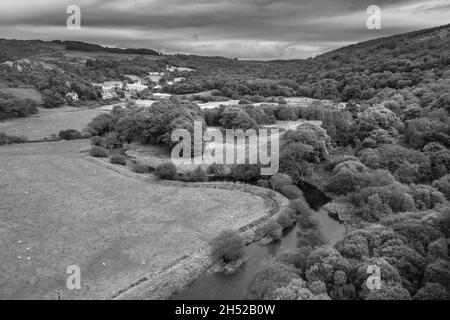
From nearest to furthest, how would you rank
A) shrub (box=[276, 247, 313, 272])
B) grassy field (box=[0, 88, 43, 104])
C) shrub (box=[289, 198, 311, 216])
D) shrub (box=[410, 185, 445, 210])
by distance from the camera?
shrub (box=[276, 247, 313, 272]) < shrub (box=[289, 198, 311, 216]) < shrub (box=[410, 185, 445, 210]) < grassy field (box=[0, 88, 43, 104])

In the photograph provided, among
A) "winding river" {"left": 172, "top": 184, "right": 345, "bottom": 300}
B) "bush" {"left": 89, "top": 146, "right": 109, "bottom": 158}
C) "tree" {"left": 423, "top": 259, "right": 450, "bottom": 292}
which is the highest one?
"bush" {"left": 89, "top": 146, "right": 109, "bottom": 158}

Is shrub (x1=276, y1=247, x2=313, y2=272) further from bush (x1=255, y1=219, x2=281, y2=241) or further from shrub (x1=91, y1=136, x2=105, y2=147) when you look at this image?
shrub (x1=91, y1=136, x2=105, y2=147)

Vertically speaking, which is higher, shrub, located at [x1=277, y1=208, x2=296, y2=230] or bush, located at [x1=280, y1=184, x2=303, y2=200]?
bush, located at [x1=280, y1=184, x2=303, y2=200]

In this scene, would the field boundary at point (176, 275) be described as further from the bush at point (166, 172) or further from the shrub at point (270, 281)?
the bush at point (166, 172)

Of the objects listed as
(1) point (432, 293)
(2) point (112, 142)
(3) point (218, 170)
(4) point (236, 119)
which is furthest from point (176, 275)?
(4) point (236, 119)

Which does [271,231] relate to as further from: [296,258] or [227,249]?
[296,258]

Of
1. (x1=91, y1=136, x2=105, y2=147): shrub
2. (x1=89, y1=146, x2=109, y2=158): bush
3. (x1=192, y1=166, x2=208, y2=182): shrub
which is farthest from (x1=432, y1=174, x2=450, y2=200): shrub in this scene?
(x1=91, y1=136, x2=105, y2=147): shrub

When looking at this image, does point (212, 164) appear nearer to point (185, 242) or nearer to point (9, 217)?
point (185, 242)
